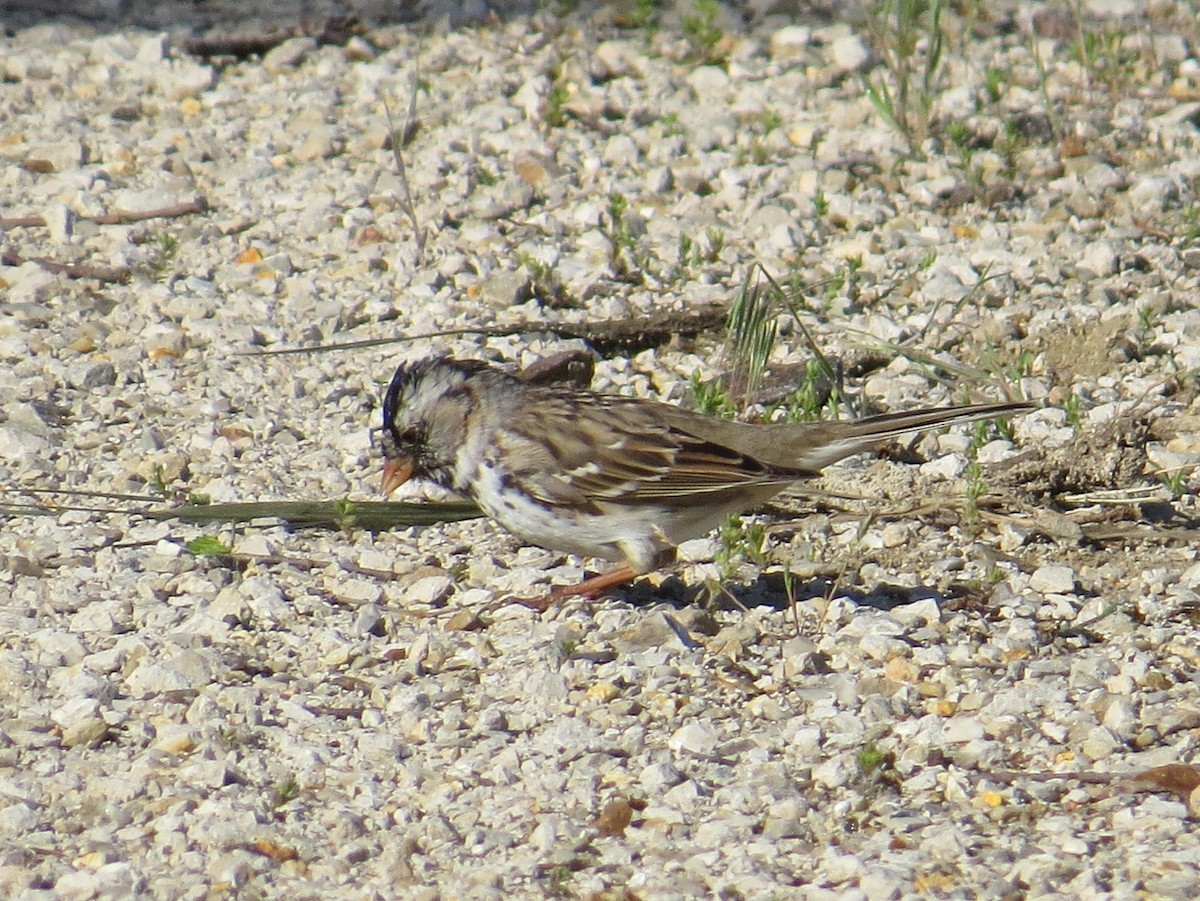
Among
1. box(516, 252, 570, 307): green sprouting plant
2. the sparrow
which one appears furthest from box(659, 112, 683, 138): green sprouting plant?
the sparrow

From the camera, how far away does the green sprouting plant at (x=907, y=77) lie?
26.6ft

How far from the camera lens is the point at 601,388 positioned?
6887mm

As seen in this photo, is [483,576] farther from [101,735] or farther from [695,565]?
[101,735]

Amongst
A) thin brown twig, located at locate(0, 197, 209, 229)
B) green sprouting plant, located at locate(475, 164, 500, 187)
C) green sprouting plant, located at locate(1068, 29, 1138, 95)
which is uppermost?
green sprouting plant, located at locate(1068, 29, 1138, 95)

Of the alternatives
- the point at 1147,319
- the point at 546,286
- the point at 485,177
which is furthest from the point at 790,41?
the point at 1147,319

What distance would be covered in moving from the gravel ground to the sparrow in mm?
213

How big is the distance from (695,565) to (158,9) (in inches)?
204

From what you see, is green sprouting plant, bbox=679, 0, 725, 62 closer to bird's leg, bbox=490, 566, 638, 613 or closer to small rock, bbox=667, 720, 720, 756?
bird's leg, bbox=490, 566, 638, 613

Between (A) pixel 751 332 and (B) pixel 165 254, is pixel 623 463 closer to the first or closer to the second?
(A) pixel 751 332

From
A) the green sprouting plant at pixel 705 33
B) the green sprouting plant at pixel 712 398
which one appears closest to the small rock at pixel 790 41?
the green sprouting plant at pixel 705 33

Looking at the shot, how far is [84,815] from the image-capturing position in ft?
14.8

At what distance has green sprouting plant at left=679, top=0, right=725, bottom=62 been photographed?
9211mm

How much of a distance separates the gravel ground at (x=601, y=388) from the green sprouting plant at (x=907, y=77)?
50mm

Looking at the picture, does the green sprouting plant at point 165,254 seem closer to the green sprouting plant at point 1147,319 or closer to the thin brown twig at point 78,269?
the thin brown twig at point 78,269
